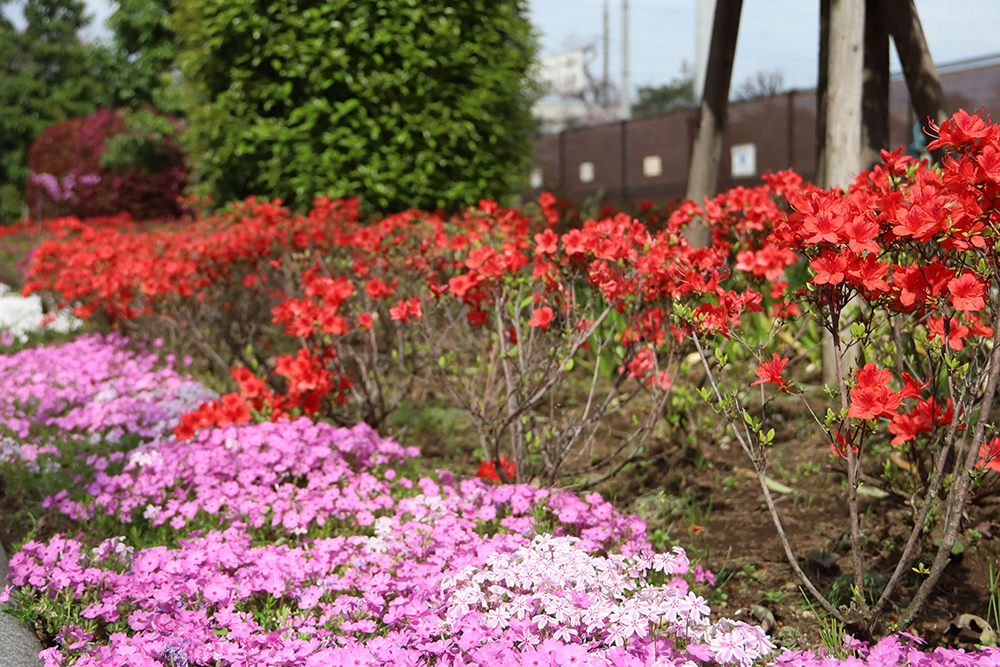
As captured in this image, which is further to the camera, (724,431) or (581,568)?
(724,431)

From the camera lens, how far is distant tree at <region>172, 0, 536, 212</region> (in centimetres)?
652

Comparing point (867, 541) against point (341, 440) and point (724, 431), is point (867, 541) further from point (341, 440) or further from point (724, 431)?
point (341, 440)

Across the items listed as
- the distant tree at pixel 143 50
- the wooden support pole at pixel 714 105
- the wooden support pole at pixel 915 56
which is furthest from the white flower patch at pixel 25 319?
the distant tree at pixel 143 50

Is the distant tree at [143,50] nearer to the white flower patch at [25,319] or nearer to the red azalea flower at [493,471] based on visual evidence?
the white flower patch at [25,319]

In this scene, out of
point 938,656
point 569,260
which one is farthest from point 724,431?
point 938,656

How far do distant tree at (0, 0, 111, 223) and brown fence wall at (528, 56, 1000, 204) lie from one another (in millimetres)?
19000

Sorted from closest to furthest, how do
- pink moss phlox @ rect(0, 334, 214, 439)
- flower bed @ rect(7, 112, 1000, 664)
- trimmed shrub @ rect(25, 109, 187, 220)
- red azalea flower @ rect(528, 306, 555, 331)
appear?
flower bed @ rect(7, 112, 1000, 664)
red azalea flower @ rect(528, 306, 555, 331)
pink moss phlox @ rect(0, 334, 214, 439)
trimmed shrub @ rect(25, 109, 187, 220)

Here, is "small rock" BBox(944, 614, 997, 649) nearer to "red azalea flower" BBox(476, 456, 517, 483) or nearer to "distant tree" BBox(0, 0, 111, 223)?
"red azalea flower" BBox(476, 456, 517, 483)

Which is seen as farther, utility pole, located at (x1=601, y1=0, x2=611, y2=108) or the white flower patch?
utility pole, located at (x1=601, y1=0, x2=611, y2=108)

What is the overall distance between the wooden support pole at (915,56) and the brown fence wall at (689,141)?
4982 mm

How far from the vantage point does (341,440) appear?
10.8 feet

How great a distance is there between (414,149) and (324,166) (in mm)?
785

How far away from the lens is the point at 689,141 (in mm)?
13375

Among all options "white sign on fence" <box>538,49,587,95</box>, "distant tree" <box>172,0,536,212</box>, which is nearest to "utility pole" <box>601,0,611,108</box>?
"white sign on fence" <box>538,49,587,95</box>
